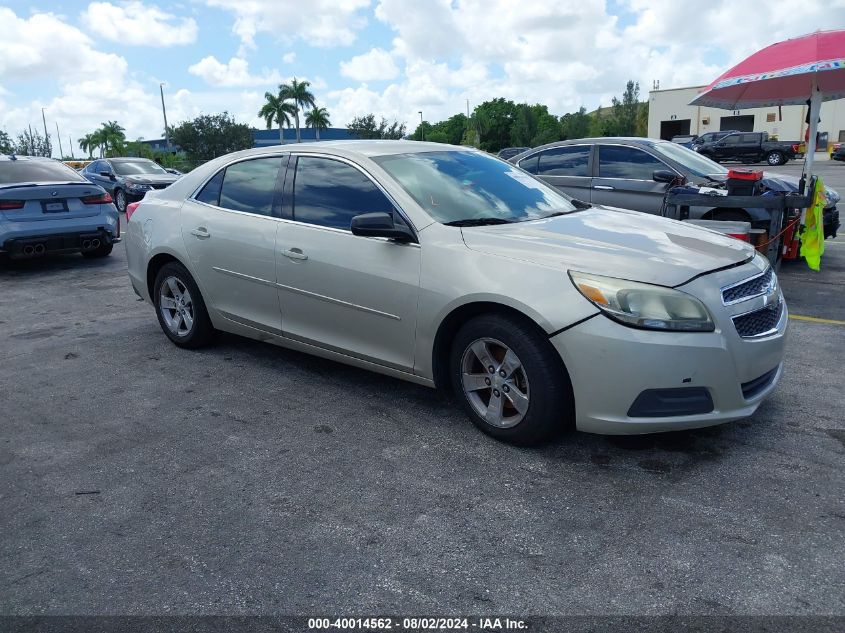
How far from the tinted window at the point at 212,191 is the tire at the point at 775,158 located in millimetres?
35048

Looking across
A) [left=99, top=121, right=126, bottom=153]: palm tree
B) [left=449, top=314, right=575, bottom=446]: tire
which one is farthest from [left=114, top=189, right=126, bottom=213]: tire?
[left=99, top=121, right=126, bottom=153]: palm tree

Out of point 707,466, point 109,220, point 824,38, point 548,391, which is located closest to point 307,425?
point 548,391

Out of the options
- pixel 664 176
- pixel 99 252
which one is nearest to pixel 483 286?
pixel 664 176

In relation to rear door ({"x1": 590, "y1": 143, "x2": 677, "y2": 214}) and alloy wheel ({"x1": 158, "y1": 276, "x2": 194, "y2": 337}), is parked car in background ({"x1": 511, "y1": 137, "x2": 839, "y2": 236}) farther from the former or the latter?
alloy wheel ({"x1": 158, "y1": 276, "x2": 194, "y2": 337})

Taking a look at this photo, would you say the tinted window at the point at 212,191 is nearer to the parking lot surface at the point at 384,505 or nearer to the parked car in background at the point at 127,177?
the parking lot surface at the point at 384,505

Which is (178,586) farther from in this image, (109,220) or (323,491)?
(109,220)

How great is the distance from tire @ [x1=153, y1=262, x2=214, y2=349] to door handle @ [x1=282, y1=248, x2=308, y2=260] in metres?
1.12

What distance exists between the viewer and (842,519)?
2.89 meters

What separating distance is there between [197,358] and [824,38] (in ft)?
22.2

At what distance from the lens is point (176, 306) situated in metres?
5.57

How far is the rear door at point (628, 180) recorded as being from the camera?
335 inches

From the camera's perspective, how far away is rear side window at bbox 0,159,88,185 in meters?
9.28

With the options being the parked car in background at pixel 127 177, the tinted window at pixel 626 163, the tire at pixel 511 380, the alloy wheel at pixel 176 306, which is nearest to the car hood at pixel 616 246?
the tire at pixel 511 380

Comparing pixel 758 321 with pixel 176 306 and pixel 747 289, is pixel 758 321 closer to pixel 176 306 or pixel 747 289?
pixel 747 289
